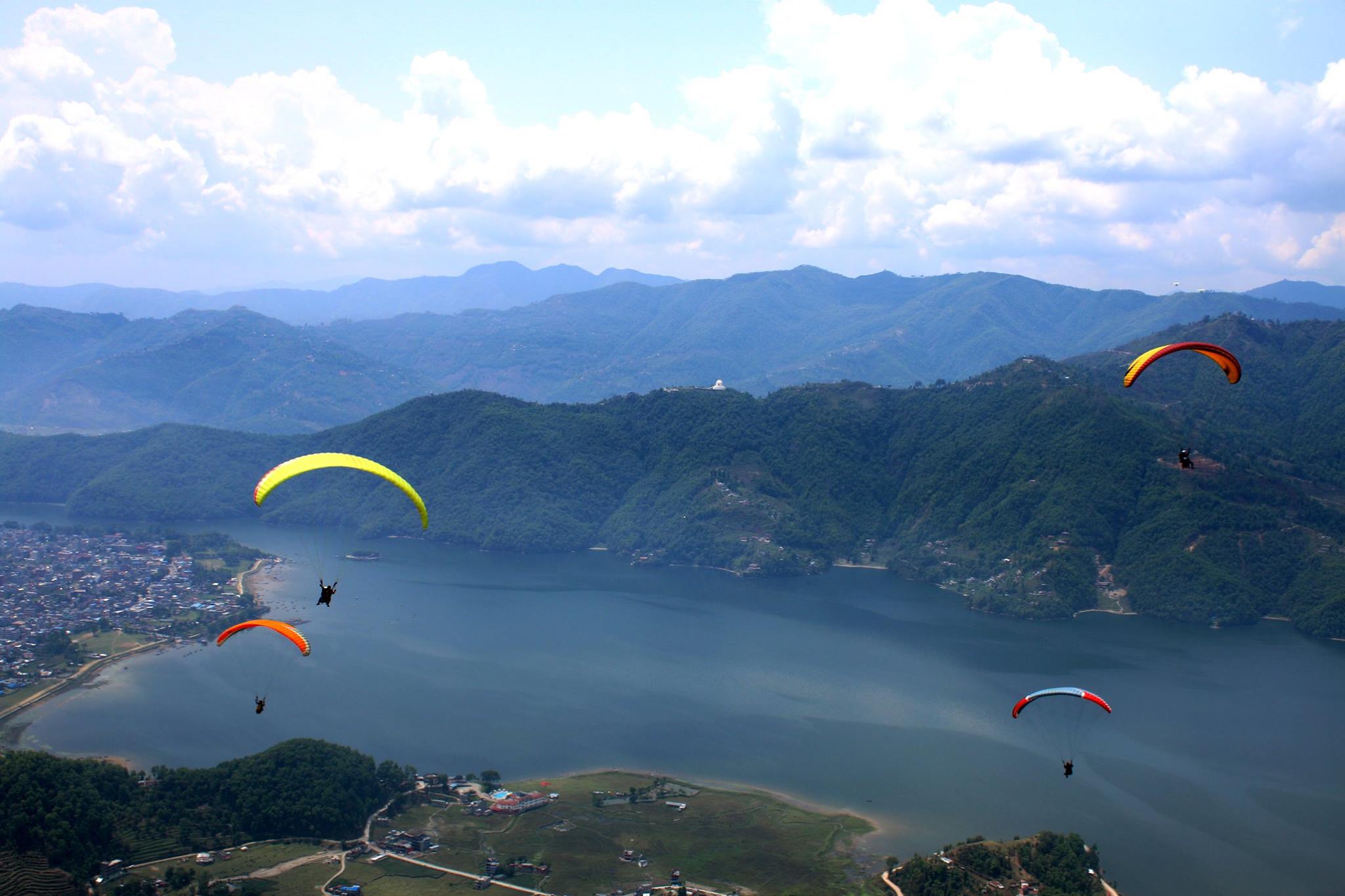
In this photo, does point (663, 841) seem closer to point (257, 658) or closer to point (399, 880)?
point (399, 880)

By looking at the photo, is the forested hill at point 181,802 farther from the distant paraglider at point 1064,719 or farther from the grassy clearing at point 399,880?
the distant paraglider at point 1064,719

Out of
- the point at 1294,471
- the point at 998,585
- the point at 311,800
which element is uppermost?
the point at 1294,471

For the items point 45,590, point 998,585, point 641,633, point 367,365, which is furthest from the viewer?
point 367,365

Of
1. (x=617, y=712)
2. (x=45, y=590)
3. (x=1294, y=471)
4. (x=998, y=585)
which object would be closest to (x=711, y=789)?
(x=617, y=712)

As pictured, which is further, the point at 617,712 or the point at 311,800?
the point at 617,712

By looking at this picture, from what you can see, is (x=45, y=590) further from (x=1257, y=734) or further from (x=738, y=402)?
(x=1257, y=734)

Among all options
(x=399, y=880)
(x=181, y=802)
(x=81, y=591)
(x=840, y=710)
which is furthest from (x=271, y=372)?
(x=399, y=880)
